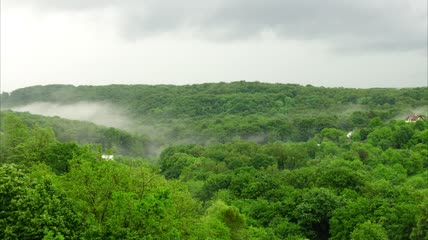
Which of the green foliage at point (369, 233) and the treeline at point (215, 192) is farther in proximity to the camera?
the green foliage at point (369, 233)

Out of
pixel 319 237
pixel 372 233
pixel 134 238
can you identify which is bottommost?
pixel 319 237

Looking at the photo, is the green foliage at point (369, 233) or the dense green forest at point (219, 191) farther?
the green foliage at point (369, 233)

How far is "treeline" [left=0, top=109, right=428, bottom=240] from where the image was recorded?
1158 inches

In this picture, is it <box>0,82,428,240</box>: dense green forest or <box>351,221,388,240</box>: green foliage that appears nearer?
<box>0,82,428,240</box>: dense green forest

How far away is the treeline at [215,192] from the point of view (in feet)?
96.5

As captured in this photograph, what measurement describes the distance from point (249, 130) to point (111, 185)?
149055mm

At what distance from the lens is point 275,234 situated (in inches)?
2378

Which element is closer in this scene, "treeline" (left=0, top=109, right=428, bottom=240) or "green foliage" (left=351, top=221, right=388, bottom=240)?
"treeline" (left=0, top=109, right=428, bottom=240)

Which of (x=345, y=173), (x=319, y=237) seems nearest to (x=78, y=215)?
(x=319, y=237)

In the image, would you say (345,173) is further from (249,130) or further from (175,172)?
(249,130)

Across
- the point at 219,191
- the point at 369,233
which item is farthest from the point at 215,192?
the point at 369,233

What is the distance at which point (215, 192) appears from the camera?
79.8 meters

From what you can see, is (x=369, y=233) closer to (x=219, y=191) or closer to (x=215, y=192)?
(x=219, y=191)

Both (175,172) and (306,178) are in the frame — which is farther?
(175,172)
